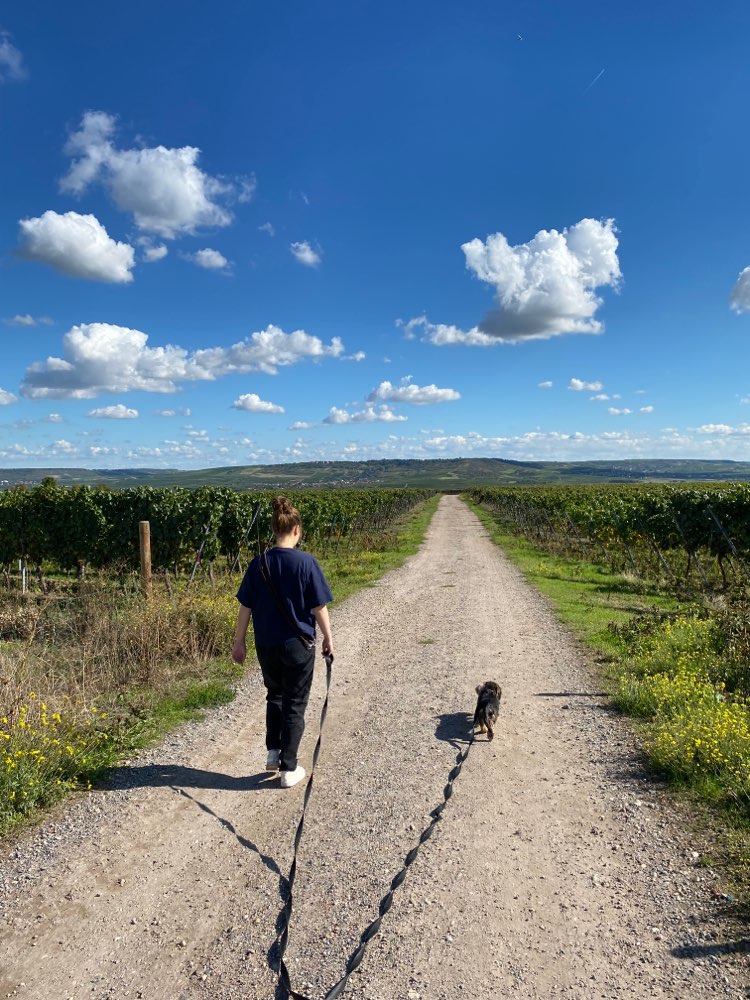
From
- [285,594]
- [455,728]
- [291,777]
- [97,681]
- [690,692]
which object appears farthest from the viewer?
[97,681]

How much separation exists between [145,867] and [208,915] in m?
0.65

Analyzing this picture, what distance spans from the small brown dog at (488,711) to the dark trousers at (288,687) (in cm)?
182

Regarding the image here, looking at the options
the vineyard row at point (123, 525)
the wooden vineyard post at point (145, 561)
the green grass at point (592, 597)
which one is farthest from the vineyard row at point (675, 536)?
the wooden vineyard post at point (145, 561)

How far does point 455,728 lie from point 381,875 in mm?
2418

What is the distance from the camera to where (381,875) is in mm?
3580

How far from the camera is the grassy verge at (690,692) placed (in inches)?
165

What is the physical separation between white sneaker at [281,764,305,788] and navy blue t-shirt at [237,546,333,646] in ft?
3.40

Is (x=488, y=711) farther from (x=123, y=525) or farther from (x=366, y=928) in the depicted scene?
(x=123, y=525)

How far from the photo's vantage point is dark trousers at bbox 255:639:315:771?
462 cm

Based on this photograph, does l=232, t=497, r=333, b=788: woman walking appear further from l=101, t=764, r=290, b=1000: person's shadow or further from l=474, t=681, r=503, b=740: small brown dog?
l=474, t=681, r=503, b=740: small brown dog

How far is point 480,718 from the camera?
5629 mm

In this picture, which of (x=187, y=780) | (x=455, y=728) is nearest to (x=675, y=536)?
(x=455, y=728)

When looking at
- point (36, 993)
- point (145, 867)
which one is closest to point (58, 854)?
point (145, 867)

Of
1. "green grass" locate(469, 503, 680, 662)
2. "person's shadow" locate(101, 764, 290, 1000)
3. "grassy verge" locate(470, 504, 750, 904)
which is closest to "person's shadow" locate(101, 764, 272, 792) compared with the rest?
"person's shadow" locate(101, 764, 290, 1000)
